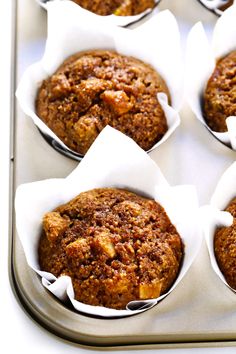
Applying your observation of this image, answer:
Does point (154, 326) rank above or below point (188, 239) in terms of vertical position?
below

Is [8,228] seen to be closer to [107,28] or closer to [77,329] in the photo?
[77,329]

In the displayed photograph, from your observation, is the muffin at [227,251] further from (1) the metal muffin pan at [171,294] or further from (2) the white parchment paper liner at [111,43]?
(2) the white parchment paper liner at [111,43]

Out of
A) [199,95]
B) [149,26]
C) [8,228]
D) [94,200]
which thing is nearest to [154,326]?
[94,200]

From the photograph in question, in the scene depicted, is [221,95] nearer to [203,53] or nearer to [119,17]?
[203,53]

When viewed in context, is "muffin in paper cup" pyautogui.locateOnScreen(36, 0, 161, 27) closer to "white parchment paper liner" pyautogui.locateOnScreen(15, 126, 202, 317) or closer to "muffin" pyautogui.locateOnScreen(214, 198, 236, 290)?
"white parchment paper liner" pyautogui.locateOnScreen(15, 126, 202, 317)

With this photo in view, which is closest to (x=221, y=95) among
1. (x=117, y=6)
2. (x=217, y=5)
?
(x=217, y=5)
